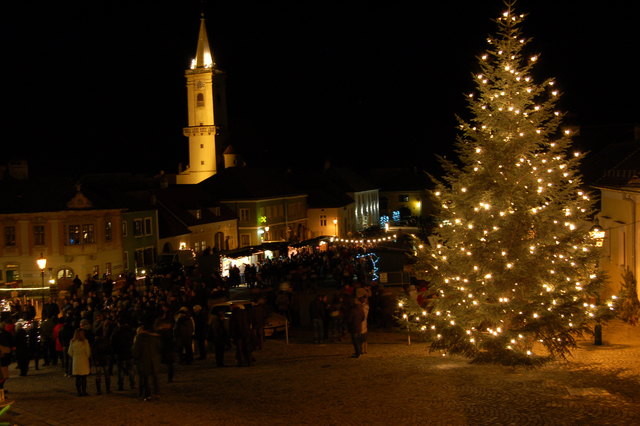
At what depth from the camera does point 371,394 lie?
1234 centimetres

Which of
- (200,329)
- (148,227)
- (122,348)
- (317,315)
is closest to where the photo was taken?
(122,348)

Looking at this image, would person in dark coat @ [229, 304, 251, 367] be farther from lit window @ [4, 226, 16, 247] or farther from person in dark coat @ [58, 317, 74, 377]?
lit window @ [4, 226, 16, 247]

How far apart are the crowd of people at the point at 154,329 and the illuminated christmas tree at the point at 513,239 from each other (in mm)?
2744

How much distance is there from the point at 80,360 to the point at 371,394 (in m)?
5.75

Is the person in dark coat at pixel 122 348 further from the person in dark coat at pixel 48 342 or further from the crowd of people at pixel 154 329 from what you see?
the person in dark coat at pixel 48 342

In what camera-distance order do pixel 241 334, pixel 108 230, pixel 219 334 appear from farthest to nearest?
pixel 108 230, pixel 219 334, pixel 241 334

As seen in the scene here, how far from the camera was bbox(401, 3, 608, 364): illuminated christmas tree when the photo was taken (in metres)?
14.4

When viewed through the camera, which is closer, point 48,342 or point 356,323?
point 356,323

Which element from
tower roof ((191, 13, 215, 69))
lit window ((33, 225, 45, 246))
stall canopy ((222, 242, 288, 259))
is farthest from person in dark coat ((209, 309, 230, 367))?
tower roof ((191, 13, 215, 69))

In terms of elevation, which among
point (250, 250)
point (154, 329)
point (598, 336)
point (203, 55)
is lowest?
point (598, 336)

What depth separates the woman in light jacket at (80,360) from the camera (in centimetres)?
1367

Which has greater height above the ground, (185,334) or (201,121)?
(201,121)

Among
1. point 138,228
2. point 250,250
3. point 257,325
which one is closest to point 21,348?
point 257,325

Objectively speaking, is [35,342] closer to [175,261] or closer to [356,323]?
[356,323]
